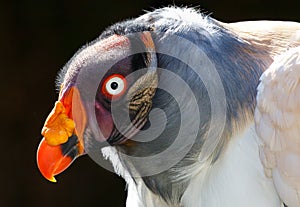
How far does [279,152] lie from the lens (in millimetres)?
2139

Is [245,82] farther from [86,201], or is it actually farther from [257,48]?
[86,201]

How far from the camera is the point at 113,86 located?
7.07ft

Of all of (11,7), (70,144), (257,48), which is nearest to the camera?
(70,144)

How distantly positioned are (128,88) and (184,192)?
1.19 ft

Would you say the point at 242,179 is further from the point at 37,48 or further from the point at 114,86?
the point at 37,48

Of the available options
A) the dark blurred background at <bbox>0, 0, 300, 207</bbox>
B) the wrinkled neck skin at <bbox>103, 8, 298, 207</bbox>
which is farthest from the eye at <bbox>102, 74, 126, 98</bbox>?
the dark blurred background at <bbox>0, 0, 300, 207</bbox>

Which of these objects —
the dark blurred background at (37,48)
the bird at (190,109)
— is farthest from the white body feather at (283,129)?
the dark blurred background at (37,48)

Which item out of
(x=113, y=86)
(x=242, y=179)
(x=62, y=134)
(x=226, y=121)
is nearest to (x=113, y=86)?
(x=113, y=86)

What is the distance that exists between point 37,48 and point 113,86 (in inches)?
124

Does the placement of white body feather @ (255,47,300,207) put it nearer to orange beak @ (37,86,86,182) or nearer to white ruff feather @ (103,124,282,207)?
white ruff feather @ (103,124,282,207)

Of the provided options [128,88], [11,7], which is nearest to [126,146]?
[128,88]

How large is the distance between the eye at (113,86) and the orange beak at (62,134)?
2.9 inches

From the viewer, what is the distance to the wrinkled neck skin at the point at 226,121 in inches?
85.8

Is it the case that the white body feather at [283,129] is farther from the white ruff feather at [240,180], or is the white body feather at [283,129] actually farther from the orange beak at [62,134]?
the orange beak at [62,134]
